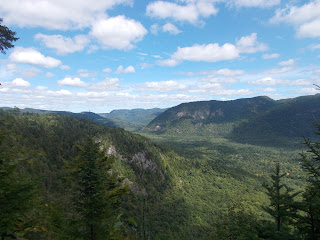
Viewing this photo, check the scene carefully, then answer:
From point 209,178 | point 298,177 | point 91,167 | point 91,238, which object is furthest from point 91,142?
point 298,177

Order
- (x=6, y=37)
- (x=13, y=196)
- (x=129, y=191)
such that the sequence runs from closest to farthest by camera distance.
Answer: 1. (x=13, y=196)
2. (x=6, y=37)
3. (x=129, y=191)

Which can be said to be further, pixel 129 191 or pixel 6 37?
pixel 129 191

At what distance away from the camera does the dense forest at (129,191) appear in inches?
278

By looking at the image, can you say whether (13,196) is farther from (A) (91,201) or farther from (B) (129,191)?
(B) (129,191)

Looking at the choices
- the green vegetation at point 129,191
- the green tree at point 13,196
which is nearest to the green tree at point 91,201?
the green vegetation at point 129,191

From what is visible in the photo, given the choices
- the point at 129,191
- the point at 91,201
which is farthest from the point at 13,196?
the point at 129,191

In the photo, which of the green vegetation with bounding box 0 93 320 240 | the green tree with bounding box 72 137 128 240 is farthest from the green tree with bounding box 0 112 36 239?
the green tree with bounding box 72 137 128 240

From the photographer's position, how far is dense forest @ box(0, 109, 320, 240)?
705 cm

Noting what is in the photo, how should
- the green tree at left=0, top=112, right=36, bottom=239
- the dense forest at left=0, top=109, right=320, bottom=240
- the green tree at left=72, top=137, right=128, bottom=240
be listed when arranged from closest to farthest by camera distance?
the green tree at left=0, top=112, right=36, bottom=239, the dense forest at left=0, top=109, right=320, bottom=240, the green tree at left=72, top=137, right=128, bottom=240

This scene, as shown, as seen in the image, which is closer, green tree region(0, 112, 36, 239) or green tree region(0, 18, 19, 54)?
green tree region(0, 112, 36, 239)

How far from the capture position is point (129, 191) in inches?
860

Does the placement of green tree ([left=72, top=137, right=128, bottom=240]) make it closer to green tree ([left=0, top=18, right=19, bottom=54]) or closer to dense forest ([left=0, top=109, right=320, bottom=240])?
dense forest ([left=0, top=109, right=320, bottom=240])

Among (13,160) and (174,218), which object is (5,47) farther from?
(174,218)

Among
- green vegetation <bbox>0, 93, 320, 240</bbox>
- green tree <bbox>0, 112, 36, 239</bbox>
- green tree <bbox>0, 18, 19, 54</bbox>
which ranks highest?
green tree <bbox>0, 18, 19, 54</bbox>
